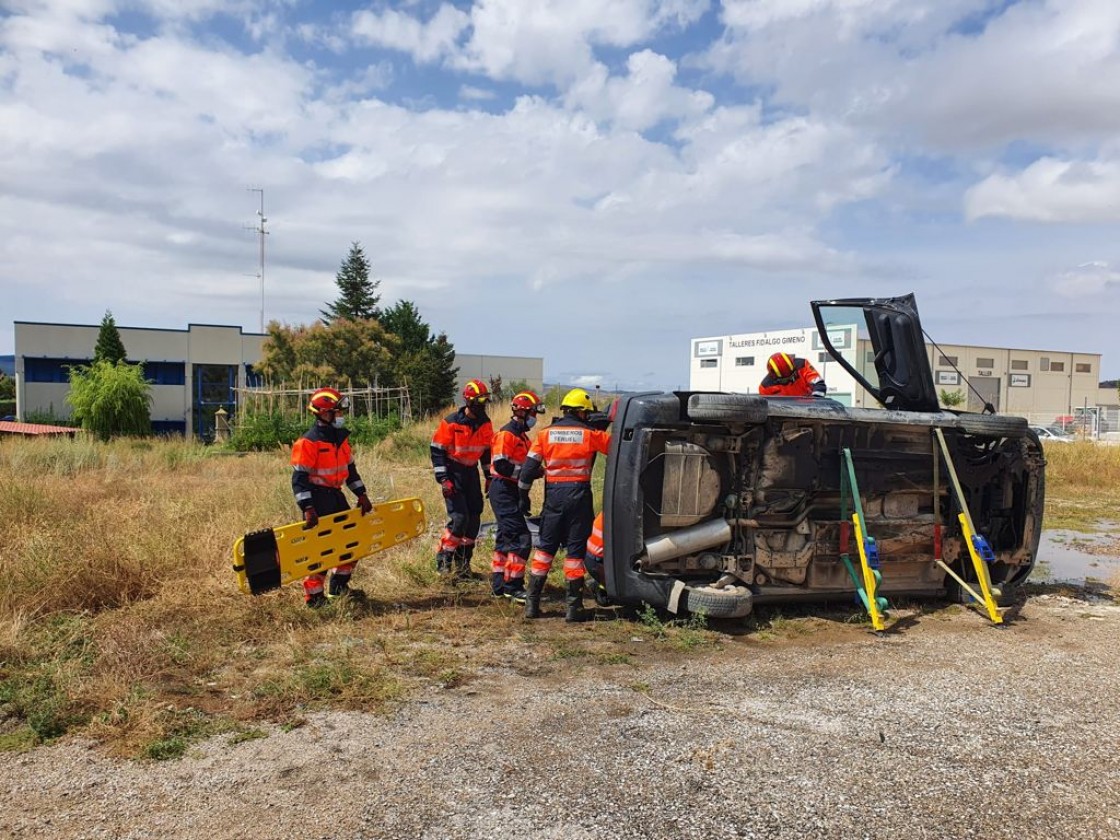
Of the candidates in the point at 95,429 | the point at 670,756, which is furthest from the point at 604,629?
the point at 95,429

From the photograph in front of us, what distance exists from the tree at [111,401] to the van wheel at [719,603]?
27098 mm

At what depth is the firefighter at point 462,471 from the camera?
707 cm

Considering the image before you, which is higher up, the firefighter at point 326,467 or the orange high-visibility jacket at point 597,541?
the firefighter at point 326,467

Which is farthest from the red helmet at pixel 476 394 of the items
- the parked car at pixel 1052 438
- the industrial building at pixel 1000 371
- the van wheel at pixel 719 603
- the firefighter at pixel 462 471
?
the industrial building at pixel 1000 371

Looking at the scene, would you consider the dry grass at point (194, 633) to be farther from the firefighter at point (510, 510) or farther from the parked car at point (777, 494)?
the parked car at point (777, 494)

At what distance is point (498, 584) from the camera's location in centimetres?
655

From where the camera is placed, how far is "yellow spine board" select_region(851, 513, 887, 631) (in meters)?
5.40

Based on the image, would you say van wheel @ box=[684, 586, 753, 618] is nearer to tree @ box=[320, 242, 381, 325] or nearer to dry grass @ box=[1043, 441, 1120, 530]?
dry grass @ box=[1043, 441, 1120, 530]

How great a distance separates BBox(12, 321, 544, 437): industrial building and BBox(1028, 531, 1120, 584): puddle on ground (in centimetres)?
3883

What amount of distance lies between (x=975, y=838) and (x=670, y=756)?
1150 mm

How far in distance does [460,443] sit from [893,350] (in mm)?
3557

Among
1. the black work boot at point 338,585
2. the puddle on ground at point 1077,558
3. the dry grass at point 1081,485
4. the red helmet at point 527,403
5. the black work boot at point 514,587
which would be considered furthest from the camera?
the dry grass at point 1081,485

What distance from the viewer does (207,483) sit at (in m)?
12.1

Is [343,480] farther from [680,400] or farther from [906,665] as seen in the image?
[906,665]
